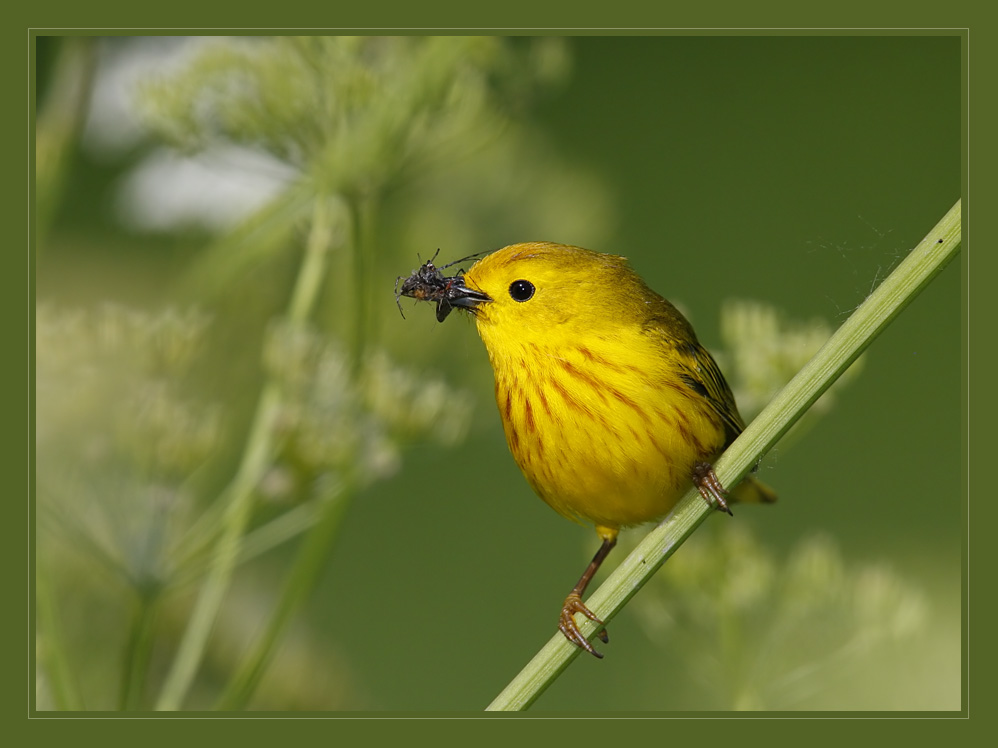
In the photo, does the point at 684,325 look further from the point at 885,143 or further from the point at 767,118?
the point at 767,118

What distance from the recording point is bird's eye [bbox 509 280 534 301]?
286cm

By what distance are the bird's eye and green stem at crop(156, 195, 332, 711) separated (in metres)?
0.52

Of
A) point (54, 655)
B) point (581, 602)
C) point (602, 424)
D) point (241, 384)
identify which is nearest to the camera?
point (54, 655)

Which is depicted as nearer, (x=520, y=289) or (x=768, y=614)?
(x=520, y=289)

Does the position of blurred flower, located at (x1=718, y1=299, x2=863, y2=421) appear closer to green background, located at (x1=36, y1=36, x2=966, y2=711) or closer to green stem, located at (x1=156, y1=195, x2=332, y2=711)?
green background, located at (x1=36, y1=36, x2=966, y2=711)

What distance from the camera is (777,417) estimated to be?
2023mm

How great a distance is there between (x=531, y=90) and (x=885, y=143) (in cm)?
197

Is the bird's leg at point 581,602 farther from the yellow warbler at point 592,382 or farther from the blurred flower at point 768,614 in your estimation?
the blurred flower at point 768,614

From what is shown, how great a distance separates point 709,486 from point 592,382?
389mm

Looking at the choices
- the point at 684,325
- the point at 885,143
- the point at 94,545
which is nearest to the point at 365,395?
the point at 94,545

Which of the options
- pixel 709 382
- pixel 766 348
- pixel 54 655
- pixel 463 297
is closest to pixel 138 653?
Answer: pixel 54 655

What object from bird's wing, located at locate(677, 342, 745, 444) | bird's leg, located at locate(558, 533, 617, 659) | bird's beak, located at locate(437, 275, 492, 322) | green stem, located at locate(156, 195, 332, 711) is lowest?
bird's leg, located at locate(558, 533, 617, 659)

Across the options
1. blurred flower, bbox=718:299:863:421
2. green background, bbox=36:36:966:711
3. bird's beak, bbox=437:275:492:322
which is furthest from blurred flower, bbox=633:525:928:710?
bird's beak, bbox=437:275:492:322

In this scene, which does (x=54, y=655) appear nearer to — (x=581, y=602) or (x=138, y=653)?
(x=138, y=653)
